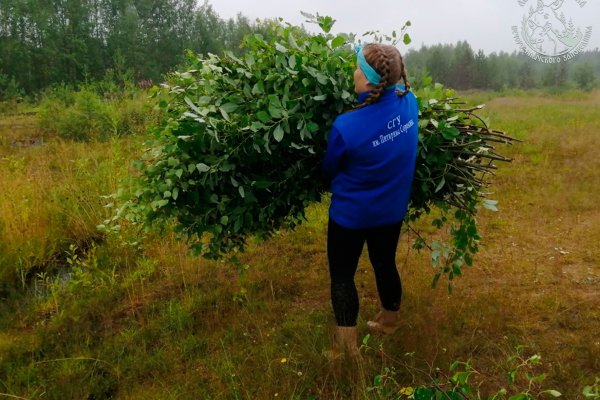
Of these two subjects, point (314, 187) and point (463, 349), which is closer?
point (314, 187)

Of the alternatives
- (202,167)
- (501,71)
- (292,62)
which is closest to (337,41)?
(292,62)

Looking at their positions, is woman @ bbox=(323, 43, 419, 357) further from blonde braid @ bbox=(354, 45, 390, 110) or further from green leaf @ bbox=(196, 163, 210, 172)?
green leaf @ bbox=(196, 163, 210, 172)

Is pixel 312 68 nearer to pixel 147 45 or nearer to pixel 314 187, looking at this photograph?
pixel 314 187

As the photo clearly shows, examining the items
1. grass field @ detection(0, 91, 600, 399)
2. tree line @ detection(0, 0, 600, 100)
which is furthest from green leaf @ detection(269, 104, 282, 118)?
tree line @ detection(0, 0, 600, 100)

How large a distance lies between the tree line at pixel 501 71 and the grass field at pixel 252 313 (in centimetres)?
4834

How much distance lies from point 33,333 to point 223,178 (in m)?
2.16

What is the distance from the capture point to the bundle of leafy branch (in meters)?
2.61

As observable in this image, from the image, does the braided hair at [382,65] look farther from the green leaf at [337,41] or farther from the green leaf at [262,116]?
the green leaf at [262,116]

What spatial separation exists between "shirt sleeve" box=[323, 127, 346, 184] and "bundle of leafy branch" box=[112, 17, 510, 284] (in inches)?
7.4

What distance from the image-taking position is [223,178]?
2.70 meters

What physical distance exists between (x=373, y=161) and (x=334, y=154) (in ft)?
0.71

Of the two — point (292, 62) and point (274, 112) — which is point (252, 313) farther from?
point (292, 62)

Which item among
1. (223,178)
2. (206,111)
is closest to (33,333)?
(223,178)

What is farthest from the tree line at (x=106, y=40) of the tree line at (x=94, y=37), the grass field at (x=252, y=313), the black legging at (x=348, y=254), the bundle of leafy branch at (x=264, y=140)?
the black legging at (x=348, y=254)
